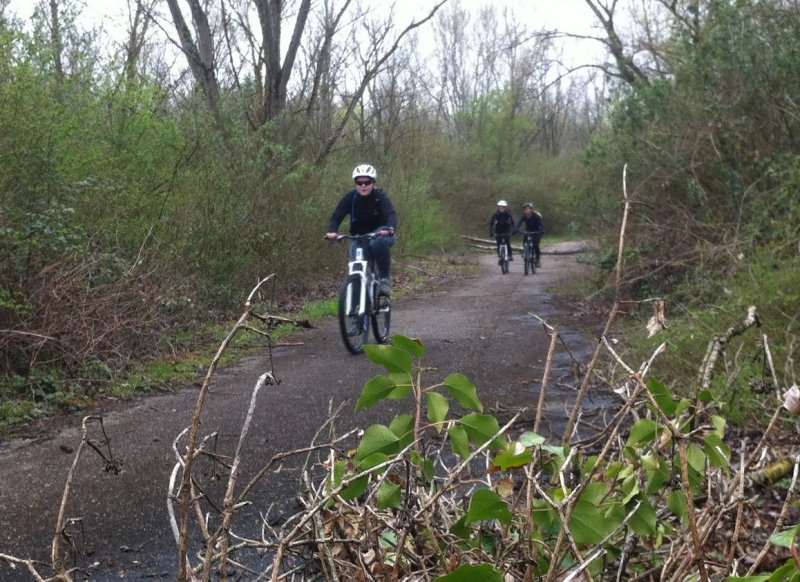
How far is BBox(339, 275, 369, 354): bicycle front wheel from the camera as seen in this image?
30.5 feet

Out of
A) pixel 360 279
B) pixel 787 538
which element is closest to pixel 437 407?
pixel 787 538

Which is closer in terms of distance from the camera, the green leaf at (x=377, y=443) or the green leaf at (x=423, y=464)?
the green leaf at (x=377, y=443)

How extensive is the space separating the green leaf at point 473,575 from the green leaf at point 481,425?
0.57 metres

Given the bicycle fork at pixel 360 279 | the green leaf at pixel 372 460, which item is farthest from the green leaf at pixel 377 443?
the bicycle fork at pixel 360 279

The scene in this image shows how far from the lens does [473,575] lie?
1.58 meters

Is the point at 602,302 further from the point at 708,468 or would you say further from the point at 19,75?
the point at 708,468

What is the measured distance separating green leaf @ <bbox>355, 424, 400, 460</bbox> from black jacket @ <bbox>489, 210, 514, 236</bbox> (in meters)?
22.2

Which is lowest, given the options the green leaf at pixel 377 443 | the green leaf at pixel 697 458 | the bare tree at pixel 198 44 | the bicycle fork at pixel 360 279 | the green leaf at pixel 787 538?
the bicycle fork at pixel 360 279

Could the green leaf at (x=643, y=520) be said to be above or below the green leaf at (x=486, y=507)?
below

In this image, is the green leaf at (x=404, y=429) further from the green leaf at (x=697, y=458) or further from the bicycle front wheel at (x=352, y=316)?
the bicycle front wheel at (x=352, y=316)

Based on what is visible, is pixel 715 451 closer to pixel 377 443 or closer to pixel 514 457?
pixel 514 457

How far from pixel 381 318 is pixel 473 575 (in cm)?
883

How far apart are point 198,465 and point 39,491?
840 millimetres

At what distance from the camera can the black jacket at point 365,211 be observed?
10.2m
